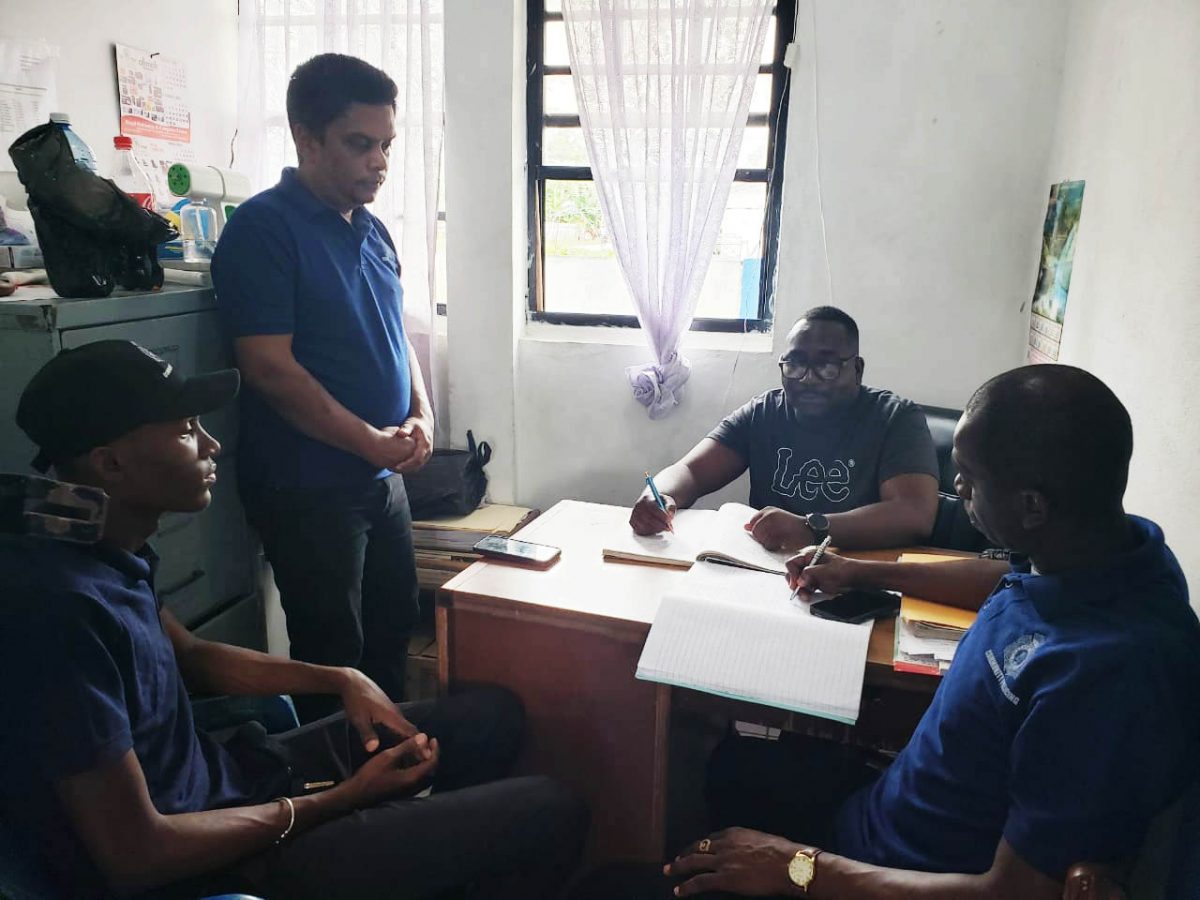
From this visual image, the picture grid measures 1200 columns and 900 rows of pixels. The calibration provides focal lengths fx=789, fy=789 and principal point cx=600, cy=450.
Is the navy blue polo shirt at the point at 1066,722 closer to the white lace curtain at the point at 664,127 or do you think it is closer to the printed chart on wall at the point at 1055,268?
the printed chart on wall at the point at 1055,268

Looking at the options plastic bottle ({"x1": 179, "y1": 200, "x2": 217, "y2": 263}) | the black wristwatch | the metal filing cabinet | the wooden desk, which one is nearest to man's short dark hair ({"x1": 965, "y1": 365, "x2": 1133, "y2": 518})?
the wooden desk

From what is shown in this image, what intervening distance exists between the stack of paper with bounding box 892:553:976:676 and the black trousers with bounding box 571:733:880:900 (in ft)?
0.92

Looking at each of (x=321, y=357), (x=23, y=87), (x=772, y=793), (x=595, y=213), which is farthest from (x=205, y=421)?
(x=595, y=213)

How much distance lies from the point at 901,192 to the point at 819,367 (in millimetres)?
1104

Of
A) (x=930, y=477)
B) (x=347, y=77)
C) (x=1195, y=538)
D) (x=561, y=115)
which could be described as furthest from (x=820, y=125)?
(x=1195, y=538)

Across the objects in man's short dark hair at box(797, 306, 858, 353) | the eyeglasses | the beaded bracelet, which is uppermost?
man's short dark hair at box(797, 306, 858, 353)

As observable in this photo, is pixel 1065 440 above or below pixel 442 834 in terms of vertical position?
above

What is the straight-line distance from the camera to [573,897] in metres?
1.35

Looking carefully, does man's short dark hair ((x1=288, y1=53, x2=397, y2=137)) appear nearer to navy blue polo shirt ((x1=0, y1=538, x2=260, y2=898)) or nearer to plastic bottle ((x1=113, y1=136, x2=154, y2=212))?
plastic bottle ((x1=113, y1=136, x2=154, y2=212))

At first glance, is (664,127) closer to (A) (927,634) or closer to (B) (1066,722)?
(A) (927,634)

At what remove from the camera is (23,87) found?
2.06 m

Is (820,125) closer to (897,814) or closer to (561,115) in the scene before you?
(561,115)

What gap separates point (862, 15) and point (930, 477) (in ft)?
5.46

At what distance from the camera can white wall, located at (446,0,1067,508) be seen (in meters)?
2.56
